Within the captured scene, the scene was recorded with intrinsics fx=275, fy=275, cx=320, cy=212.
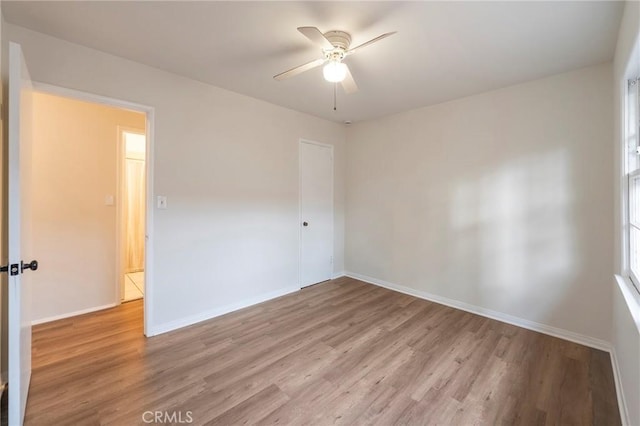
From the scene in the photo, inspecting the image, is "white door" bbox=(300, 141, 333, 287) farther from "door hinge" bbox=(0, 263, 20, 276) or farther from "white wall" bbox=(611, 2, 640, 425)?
"white wall" bbox=(611, 2, 640, 425)

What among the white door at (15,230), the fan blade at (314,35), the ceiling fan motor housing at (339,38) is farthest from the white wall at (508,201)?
the white door at (15,230)

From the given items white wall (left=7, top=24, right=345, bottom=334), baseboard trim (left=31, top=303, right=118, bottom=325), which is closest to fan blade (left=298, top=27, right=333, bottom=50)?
white wall (left=7, top=24, right=345, bottom=334)

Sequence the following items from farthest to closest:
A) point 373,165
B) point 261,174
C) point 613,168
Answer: point 373,165, point 261,174, point 613,168

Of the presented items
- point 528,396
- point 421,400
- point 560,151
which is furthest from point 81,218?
point 560,151

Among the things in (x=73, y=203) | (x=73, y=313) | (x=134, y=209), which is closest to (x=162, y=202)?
(x=73, y=203)

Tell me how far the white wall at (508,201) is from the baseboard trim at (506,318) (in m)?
0.04

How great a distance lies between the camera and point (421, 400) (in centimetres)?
186

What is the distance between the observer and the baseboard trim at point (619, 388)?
166 cm

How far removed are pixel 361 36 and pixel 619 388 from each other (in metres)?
3.10

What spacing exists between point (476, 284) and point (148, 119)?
3.95 m

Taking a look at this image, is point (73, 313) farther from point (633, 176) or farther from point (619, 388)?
point (633, 176)

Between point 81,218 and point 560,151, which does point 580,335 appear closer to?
point 560,151

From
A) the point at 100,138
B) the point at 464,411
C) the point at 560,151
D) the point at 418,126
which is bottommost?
the point at 464,411

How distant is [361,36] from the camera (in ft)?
6.80
